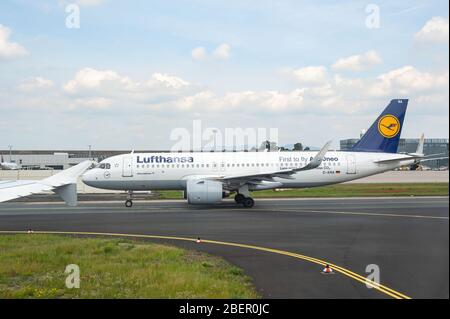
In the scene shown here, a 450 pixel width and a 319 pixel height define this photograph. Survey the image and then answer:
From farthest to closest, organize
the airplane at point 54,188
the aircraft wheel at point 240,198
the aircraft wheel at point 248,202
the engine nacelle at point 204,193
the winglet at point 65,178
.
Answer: the aircraft wheel at point 240,198 → the aircraft wheel at point 248,202 → the engine nacelle at point 204,193 → the winglet at point 65,178 → the airplane at point 54,188

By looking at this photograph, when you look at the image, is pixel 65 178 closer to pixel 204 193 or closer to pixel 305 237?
pixel 305 237

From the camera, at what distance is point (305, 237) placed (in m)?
17.5

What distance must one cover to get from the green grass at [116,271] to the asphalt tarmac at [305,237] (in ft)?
3.00

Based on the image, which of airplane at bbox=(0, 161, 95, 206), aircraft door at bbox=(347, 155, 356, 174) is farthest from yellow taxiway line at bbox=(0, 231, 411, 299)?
aircraft door at bbox=(347, 155, 356, 174)

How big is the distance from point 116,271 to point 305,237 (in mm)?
8197

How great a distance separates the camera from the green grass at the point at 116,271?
9594 mm

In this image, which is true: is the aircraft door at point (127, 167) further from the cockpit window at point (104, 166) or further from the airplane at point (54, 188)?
the airplane at point (54, 188)

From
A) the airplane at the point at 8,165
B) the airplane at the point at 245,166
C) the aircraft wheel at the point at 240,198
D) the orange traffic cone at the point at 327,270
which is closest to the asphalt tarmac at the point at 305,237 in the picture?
the orange traffic cone at the point at 327,270

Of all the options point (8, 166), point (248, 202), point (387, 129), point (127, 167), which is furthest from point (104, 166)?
point (8, 166)

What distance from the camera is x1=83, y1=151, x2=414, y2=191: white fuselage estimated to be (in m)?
32.1

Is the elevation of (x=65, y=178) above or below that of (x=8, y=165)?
below

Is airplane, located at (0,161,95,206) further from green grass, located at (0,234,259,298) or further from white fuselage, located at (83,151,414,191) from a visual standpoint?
white fuselage, located at (83,151,414,191)
